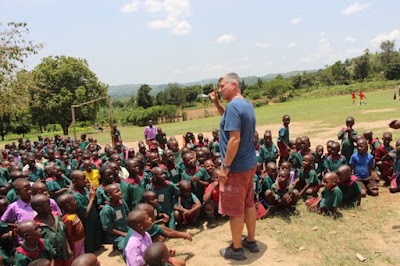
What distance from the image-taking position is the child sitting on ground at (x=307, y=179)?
5691 millimetres

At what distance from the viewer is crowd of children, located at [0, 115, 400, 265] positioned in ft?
11.0

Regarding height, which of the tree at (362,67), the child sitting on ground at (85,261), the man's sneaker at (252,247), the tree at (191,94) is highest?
the tree at (362,67)

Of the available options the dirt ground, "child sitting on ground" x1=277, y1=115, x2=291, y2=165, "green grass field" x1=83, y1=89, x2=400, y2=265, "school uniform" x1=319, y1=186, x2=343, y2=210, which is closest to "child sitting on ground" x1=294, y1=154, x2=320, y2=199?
"green grass field" x1=83, y1=89, x2=400, y2=265

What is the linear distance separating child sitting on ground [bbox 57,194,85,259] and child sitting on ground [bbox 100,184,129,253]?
0.42 meters

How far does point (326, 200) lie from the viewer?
199 inches

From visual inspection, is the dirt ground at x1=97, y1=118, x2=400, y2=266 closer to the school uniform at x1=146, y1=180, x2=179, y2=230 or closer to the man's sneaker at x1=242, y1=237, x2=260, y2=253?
the man's sneaker at x1=242, y1=237, x2=260, y2=253

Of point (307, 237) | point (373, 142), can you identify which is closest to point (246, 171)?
point (307, 237)

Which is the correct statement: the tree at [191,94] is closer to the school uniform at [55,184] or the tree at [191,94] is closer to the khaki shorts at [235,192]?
the school uniform at [55,184]

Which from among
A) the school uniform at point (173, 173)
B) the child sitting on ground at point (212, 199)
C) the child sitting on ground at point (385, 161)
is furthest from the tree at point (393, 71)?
the child sitting on ground at point (212, 199)

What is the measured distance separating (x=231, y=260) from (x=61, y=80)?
33.1 metres

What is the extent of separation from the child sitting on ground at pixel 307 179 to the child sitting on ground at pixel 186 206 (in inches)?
70.1

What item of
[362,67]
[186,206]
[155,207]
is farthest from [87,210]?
[362,67]

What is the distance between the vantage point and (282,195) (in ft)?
17.2

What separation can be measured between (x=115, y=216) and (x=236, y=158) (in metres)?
1.83
